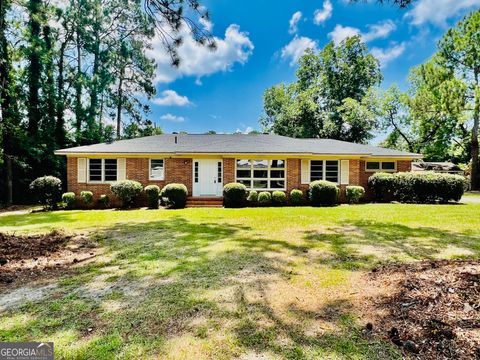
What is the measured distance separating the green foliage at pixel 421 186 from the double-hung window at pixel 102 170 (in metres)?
15.0

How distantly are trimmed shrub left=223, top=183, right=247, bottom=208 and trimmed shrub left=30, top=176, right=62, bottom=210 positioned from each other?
29.0 feet

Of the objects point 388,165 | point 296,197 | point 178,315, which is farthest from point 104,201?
point 388,165

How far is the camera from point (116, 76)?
25.8 meters

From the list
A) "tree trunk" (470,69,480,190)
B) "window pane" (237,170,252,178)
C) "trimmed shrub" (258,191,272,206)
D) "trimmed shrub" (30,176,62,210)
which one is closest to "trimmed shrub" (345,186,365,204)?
"trimmed shrub" (258,191,272,206)

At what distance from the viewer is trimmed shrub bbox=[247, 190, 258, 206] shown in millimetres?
15242

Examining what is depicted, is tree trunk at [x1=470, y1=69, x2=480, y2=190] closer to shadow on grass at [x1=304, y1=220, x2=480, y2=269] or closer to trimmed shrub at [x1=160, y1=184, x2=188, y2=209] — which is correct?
shadow on grass at [x1=304, y1=220, x2=480, y2=269]

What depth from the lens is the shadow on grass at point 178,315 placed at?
2.61 meters

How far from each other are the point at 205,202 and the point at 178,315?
482 inches

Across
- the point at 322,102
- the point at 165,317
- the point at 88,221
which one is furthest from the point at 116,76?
the point at 165,317

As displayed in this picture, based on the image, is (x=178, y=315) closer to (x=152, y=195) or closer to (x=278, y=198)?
(x=152, y=195)

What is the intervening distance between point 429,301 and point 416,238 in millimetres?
4386

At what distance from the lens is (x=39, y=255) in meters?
5.68

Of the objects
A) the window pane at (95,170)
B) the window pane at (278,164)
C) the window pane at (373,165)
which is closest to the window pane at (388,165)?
the window pane at (373,165)

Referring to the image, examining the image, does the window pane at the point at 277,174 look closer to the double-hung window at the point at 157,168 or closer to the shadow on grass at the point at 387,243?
the double-hung window at the point at 157,168
